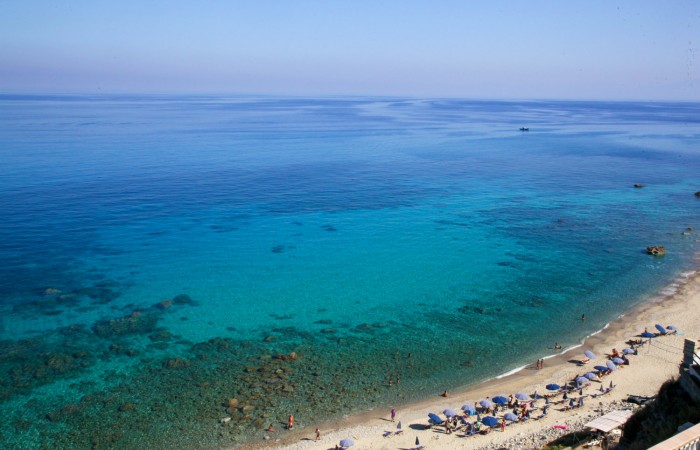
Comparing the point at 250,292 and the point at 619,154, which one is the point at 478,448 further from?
the point at 619,154

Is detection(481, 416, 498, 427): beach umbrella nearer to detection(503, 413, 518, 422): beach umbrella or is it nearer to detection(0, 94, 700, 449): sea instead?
detection(503, 413, 518, 422): beach umbrella

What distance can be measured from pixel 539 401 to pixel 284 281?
27.6m

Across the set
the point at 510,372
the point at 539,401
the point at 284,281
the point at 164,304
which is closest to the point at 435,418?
the point at 539,401

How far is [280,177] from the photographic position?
9750cm

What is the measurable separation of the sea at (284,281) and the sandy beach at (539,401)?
1.26 meters

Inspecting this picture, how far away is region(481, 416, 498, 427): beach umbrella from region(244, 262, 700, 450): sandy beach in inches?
13.6

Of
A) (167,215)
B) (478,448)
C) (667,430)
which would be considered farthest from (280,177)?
(667,430)

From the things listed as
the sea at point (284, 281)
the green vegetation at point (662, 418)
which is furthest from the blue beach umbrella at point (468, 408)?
the green vegetation at point (662, 418)

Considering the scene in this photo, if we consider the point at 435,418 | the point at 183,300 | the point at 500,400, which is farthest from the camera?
the point at 183,300

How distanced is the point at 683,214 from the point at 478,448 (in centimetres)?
6817

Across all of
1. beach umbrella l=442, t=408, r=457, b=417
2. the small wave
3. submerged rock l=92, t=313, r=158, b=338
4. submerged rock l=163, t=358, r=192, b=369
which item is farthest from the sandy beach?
submerged rock l=92, t=313, r=158, b=338

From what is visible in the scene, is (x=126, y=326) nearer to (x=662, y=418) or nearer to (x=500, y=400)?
(x=500, y=400)

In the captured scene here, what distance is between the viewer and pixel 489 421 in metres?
29.8

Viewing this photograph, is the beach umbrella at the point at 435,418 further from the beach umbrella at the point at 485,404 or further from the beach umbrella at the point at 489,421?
the beach umbrella at the point at 485,404
